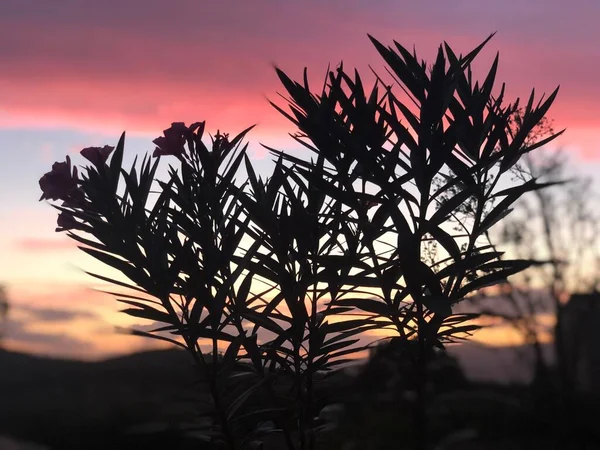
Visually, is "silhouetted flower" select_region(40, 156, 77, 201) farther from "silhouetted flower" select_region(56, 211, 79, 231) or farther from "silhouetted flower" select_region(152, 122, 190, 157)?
"silhouetted flower" select_region(152, 122, 190, 157)

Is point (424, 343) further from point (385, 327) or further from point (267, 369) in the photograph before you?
point (267, 369)

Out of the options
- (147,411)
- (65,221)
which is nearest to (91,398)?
(147,411)

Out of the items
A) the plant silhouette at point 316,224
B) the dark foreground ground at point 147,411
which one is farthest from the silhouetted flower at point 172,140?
the dark foreground ground at point 147,411

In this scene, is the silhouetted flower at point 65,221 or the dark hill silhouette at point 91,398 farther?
the dark hill silhouette at point 91,398

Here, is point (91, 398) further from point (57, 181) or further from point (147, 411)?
point (57, 181)

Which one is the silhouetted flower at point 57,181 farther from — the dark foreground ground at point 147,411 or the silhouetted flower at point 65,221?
the dark foreground ground at point 147,411

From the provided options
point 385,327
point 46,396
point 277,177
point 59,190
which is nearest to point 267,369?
point 385,327

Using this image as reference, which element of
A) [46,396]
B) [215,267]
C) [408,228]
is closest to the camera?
[408,228]
